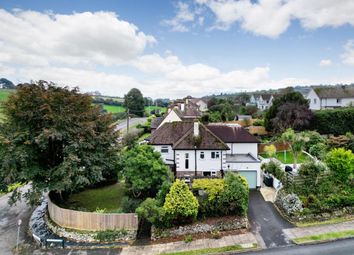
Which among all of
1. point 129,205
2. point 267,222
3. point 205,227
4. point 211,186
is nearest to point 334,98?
point 267,222

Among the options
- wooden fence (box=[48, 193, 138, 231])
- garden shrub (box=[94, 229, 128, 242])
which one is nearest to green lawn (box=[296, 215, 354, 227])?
wooden fence (box=[48, 193, 138, 231])

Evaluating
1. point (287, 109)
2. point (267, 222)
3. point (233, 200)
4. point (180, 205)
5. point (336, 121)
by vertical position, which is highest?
point (287, 109)

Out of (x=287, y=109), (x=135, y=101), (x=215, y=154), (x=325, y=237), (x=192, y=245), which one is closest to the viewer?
(x=325, y=237)

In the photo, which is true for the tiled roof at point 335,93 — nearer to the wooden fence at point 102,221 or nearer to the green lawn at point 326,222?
the green lawn at point 326,222

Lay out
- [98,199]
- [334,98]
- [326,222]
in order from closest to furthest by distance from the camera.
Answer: [326,222], [98,199], [334,98]

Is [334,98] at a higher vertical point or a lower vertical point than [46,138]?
higher

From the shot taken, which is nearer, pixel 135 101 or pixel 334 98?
pixel 334 98

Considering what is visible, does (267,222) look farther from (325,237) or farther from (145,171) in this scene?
(145,171)
